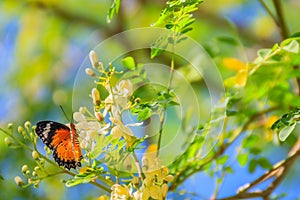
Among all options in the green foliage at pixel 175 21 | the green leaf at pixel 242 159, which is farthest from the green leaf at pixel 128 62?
the green leaf at pixel 242 159

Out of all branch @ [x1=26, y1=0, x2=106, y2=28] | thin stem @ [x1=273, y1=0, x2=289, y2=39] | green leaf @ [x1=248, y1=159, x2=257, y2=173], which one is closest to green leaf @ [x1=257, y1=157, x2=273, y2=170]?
green leaf @ [x1=248, y1=159, x2=257, y2=173]

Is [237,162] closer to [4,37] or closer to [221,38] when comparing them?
[221,38]

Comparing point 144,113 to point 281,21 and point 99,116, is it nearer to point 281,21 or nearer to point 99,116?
point 99,116

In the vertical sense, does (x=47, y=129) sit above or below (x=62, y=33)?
below

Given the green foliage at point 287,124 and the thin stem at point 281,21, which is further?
the thin stem at point 281,21

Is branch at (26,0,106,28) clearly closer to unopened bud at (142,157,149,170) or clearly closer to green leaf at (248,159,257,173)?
green leaf at (248,159,257,173)

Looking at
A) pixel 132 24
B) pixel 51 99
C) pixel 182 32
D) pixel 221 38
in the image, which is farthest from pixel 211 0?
Answer: pixel 182 32

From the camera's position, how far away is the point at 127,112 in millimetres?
583

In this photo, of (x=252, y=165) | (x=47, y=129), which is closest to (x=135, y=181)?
(x=47, y=129)

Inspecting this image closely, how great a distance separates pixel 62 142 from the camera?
592mm

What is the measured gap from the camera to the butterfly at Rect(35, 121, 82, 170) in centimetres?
58

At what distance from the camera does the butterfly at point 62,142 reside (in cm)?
58

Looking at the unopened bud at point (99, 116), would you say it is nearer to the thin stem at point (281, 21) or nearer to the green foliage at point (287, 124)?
the green foliage at point (287, 124)

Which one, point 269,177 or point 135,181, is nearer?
point 135,181
